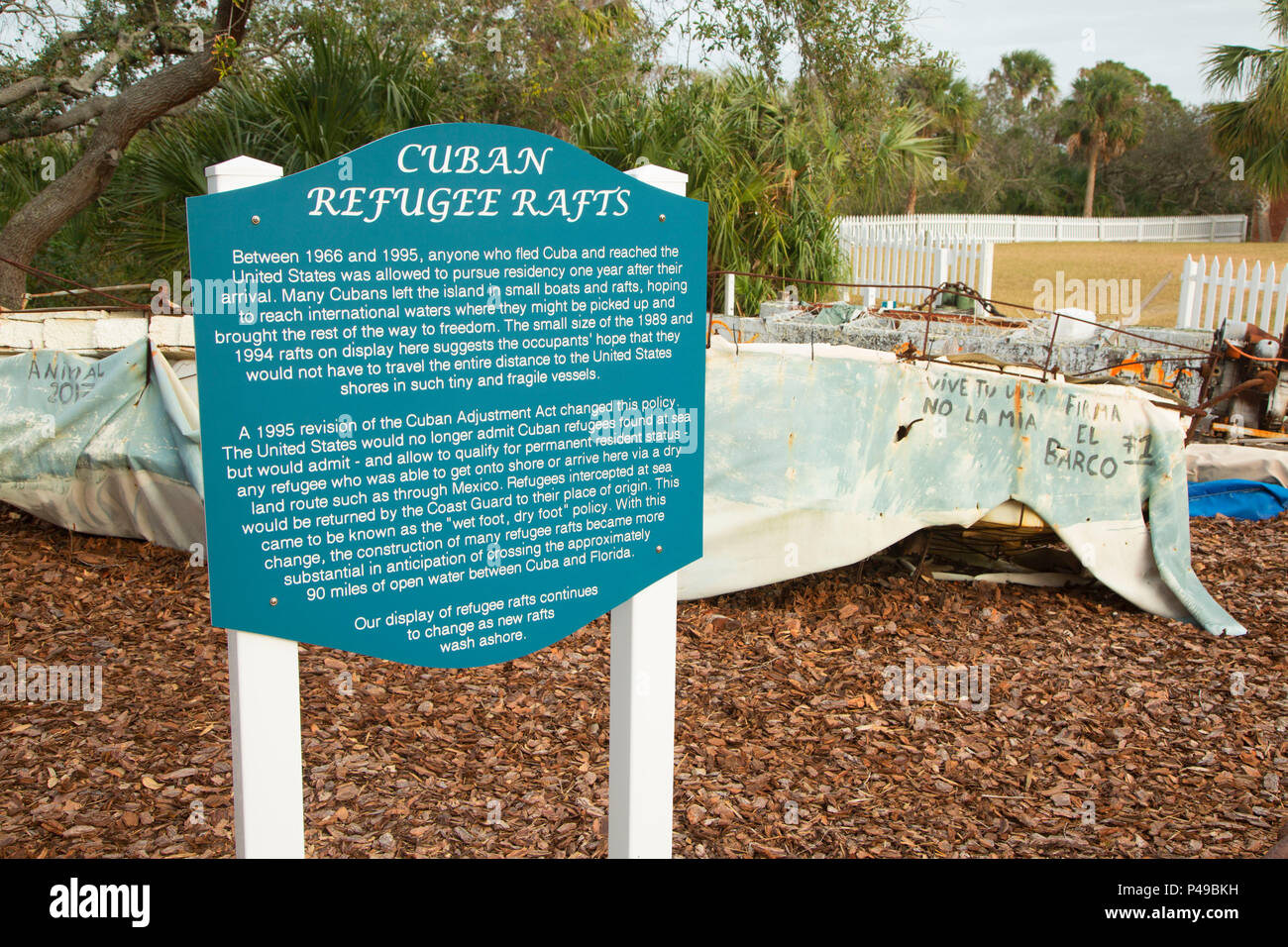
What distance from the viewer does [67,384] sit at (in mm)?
5660

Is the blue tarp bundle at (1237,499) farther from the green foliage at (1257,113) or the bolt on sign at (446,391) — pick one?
the green foliage at (1257,113)

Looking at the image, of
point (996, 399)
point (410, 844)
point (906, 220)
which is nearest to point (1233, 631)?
point (996, 399)

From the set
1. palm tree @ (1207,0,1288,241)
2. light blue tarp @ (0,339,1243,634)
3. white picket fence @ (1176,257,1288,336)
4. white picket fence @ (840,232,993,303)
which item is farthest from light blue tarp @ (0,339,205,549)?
palm tree @ (1207,0,1288,241)

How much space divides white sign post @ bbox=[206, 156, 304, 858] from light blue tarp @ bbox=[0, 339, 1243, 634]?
304 centimetres

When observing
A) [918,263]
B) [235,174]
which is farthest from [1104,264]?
[235,174]

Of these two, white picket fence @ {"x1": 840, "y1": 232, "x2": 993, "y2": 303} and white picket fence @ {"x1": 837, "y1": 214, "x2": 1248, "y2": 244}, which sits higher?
white picket fence @ {"x1": 837, "y1": 214, "x2": 1248, "y2": 244}

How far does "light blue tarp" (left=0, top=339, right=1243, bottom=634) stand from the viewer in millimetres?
5168

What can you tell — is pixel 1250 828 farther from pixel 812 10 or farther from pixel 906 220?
pixel 906 220

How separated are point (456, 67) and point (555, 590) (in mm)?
10814

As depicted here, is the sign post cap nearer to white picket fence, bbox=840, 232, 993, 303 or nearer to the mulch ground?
the mulch ground

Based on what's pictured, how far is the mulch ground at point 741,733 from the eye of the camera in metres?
3.51

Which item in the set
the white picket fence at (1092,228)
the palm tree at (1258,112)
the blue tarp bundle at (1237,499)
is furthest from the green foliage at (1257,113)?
the blue tarp bundle at (1237,499)

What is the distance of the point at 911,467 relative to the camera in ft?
17.1

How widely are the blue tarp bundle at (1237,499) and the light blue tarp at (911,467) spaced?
75.6 inches
